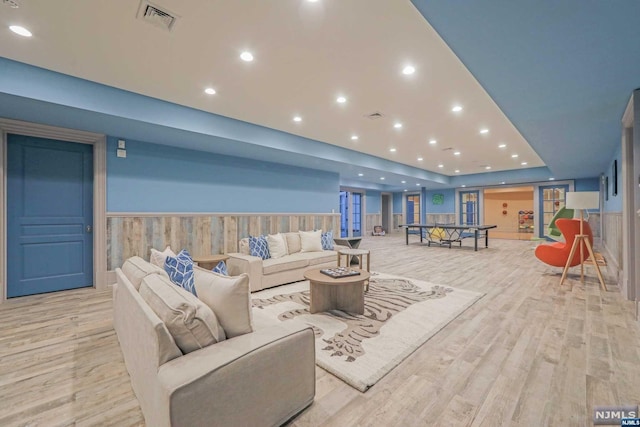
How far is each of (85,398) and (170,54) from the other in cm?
280

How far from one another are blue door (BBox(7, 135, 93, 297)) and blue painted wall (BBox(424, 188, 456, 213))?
41.3 ft

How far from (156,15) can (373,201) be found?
41.5 ft

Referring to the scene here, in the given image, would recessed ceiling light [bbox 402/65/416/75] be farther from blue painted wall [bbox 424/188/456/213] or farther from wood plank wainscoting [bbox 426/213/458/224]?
wood plank wainscoting [bbox 426/213/458/224]

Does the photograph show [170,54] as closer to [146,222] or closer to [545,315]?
[146,222]

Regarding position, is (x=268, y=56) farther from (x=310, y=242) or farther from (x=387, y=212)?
(x=387, y=212)

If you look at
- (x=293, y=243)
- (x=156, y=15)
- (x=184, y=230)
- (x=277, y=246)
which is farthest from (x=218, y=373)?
(x=184, y=230)

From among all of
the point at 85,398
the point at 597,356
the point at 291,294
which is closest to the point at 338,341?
the point at 291,294

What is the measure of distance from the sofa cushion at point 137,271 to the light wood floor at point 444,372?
68 centimetres

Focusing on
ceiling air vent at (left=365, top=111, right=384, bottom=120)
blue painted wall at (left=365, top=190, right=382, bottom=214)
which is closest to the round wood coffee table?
ceiling air vent at (left=365, top=111, right=384, bottom=120)

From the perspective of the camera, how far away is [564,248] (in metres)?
4.77

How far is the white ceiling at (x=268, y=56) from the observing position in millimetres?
2109

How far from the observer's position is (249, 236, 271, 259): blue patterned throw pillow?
4539 mm

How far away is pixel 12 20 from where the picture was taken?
2180 millimetres

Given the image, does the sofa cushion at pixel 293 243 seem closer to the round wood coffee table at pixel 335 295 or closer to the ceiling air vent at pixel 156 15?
the round wood coffee table at pixel 335 295
